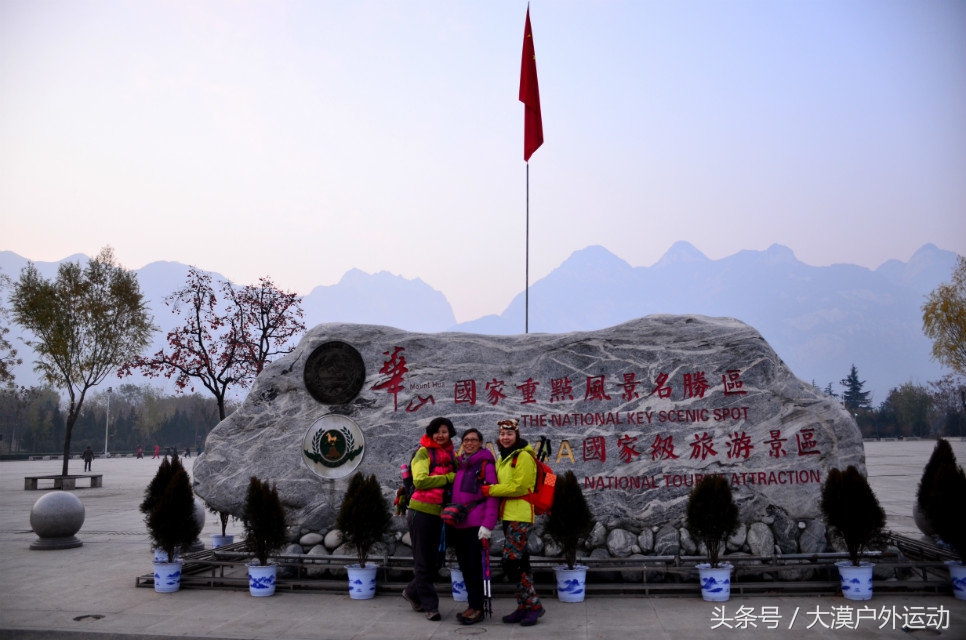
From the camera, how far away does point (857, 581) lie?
6.62 meters

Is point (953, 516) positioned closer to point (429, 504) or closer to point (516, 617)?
point (516, 617)

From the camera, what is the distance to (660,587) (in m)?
7.04

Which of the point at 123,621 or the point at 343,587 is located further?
the point at 343,587

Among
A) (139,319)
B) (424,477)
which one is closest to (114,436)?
(139,319)

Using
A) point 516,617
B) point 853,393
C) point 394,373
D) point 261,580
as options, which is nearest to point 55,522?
point 261,580

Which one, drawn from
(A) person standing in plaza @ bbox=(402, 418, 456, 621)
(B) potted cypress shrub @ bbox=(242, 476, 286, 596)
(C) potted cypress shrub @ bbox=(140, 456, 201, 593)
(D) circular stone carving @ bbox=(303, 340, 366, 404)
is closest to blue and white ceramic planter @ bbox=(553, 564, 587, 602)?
(A) person standing in plaza @ bbox=(402, 418, 456, 621)

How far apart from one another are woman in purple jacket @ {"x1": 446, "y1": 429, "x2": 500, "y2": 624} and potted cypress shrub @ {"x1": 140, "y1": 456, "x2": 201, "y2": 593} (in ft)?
10.2

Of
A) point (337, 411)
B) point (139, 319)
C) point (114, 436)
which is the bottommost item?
point (114, 436)

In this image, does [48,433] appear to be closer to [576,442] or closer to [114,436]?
[114,436]

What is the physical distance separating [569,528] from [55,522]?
779cm

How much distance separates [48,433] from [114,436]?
20.5 feet

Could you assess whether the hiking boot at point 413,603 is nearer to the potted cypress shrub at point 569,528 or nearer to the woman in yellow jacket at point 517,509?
the woman in yellow jacket at point 517,509

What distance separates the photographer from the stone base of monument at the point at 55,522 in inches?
404

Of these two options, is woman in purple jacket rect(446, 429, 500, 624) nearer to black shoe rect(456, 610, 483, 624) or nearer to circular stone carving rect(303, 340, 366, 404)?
black shoe rect(456, 610, 483, 624)
